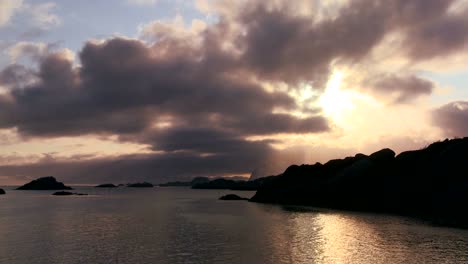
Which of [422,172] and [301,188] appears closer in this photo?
[422,172]

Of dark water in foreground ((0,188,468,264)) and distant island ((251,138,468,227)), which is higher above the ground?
distant island ((251,138,468,227))

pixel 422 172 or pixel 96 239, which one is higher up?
pixel 422 172

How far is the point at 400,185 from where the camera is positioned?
101m

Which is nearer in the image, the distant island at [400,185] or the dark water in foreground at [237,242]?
the dark water in foreground at [237,242]

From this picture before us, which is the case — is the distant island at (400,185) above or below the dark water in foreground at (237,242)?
above

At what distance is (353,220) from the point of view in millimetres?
79625

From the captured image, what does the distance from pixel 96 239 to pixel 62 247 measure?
6.64 metres

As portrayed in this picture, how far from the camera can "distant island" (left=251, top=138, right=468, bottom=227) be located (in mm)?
83750

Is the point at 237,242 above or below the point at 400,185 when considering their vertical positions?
below

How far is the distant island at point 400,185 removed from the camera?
83.8m

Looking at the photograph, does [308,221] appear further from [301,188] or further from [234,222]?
[301,188]

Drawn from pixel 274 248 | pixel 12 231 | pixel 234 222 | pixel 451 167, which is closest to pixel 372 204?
pixel 451 167

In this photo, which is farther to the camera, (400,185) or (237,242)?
(400,185)

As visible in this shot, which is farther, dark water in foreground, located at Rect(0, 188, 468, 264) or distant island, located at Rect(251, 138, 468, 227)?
distant island, located at Rect(251, 138, 468, 227)
